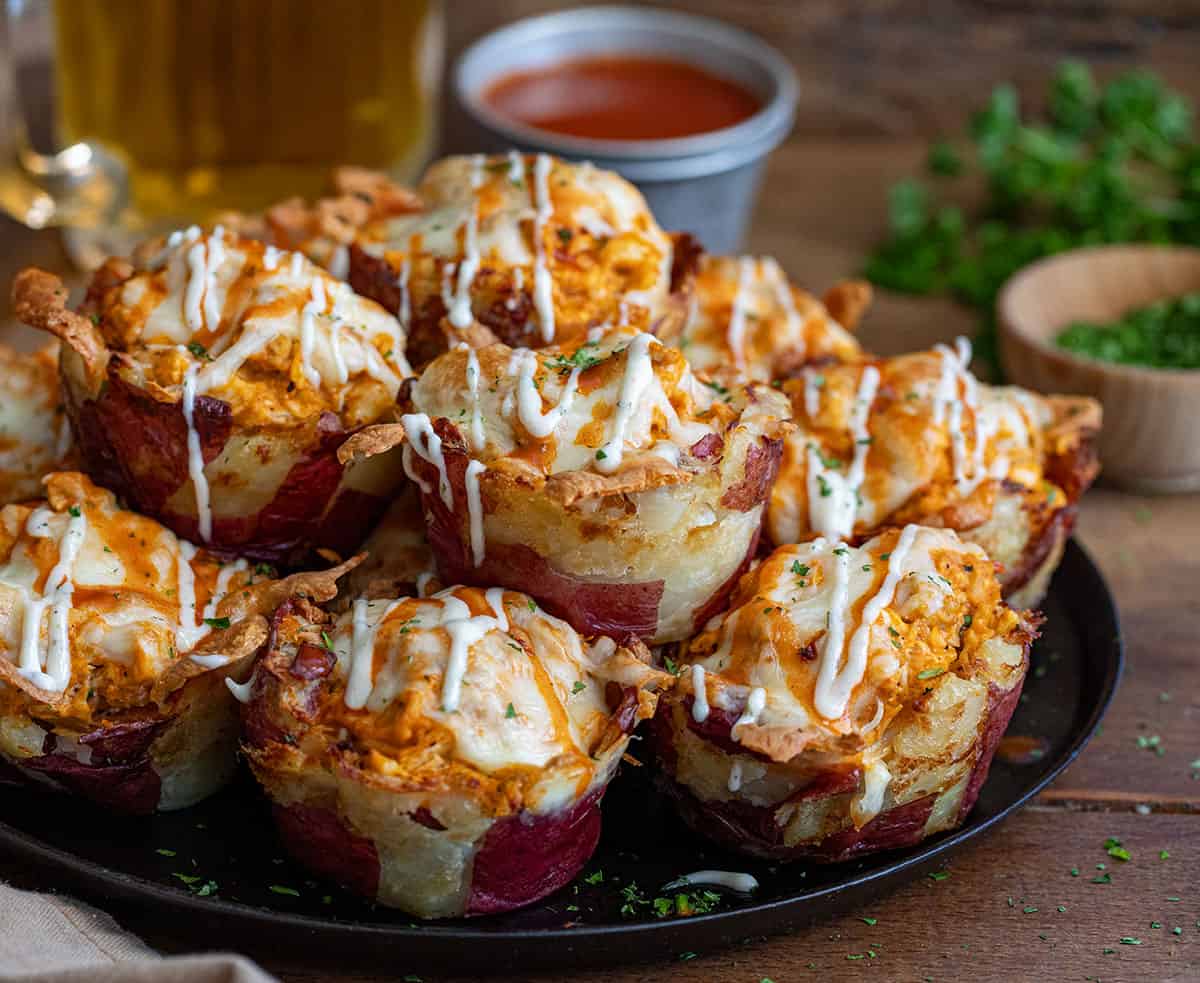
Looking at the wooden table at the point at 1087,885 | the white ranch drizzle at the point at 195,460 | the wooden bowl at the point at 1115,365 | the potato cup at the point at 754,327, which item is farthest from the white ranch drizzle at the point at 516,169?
the wooden bowl at the point at 1115,365

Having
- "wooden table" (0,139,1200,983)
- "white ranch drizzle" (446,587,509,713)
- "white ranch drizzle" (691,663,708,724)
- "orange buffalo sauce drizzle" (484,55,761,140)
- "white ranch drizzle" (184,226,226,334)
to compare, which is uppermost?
"white ranch drizzle" (184,226,226,334)

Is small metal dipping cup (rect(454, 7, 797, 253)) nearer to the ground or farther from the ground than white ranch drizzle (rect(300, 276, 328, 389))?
nearer to the ground

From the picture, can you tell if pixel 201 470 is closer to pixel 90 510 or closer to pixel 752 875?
pixel 90 510

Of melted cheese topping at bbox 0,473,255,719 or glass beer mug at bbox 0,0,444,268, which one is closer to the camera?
melted cheese topping at bbox 0,473,255,719

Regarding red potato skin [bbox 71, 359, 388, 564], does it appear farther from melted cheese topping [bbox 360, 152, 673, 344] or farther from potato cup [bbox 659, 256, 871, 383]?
potato cup [bbox 659, 256, 871, 383]

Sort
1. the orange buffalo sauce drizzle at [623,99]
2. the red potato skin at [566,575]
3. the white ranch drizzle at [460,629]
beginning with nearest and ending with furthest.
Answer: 1. the white ranch drizzle at [460,629]
2. the red potato skin at [566,575]
3. the orange buffalo sauce drizzle at [623,99]

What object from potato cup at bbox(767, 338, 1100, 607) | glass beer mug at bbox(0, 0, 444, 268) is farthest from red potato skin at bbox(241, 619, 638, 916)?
glass beer mug at bbox(0, 0, 444, 268)

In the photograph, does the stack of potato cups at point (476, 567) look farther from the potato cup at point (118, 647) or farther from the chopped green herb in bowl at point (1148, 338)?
the chopped green herb in bowl at point (1148, 338)
